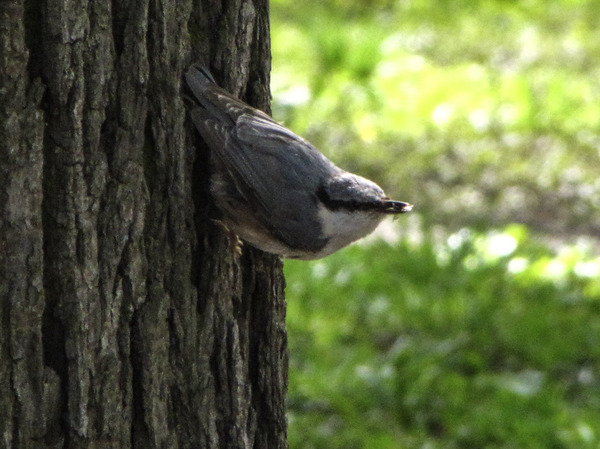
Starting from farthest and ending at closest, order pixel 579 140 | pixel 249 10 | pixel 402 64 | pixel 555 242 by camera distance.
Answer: pixel 402 64, pixel 579 140, pixel 555 242, pixel 249 10

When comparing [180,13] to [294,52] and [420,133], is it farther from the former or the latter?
[294,52]

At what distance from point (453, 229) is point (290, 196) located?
3764 millimetres

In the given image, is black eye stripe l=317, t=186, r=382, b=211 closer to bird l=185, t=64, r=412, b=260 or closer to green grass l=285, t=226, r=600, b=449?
bird l=185, t=64, r=412, b=260

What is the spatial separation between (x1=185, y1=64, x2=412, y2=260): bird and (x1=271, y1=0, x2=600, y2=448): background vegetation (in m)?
1.64

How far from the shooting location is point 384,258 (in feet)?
20.2

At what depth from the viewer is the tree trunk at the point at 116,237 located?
226cm

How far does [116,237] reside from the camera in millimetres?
2418

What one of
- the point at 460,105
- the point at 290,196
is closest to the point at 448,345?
the point at 290,196

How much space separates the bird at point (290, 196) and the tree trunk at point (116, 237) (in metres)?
0.17

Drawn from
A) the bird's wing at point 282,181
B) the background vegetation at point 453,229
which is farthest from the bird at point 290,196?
the background vegetation at point 453,229

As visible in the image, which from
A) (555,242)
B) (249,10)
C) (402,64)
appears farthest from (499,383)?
(402,64)

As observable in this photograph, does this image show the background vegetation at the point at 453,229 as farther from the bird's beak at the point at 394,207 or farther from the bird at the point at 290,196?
the bird's beak at the point at 394,207

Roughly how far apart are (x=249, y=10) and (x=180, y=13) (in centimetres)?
26

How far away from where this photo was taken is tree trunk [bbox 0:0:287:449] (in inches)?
89.0
